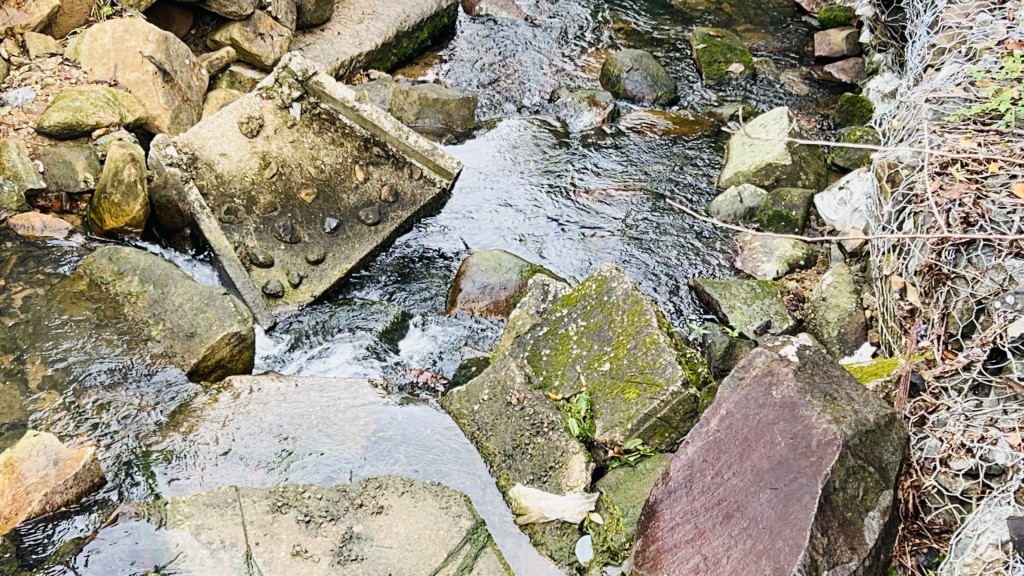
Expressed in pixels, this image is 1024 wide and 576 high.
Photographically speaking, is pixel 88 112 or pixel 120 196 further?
pixel 88 112

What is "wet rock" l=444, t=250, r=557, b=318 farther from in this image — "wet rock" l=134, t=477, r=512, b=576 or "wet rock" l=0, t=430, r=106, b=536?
"wet rock" l=0, t=430, r=106, b=536

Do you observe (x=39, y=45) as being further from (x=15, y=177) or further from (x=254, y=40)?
(x=254, y=40)

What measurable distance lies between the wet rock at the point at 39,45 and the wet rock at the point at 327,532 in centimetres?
439

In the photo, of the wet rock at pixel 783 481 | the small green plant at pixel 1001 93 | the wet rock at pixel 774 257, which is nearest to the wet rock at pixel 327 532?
the wet rock at pixel 783 481

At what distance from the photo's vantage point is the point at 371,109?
5727 millimetres

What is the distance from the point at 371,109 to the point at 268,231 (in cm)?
118

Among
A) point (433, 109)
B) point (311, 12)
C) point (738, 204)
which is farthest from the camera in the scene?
point (311, 12)

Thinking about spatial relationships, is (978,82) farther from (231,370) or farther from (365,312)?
(231,370)

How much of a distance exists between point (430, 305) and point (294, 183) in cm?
134

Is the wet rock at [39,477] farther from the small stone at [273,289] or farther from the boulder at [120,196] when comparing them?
the boulder at [120,196]

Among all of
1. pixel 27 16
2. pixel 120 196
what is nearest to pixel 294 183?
pixel 120 196

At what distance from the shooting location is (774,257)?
19.1 ft

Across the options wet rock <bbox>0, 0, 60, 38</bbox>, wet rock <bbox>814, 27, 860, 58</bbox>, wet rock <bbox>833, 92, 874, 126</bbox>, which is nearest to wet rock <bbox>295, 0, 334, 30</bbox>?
wet rock <bbox>0, 0, 60, 38</bbox>

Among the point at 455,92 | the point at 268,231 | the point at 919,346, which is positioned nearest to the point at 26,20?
the point at 268,231
